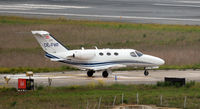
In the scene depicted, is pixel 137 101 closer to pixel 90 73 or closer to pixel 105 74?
pixel 105 74

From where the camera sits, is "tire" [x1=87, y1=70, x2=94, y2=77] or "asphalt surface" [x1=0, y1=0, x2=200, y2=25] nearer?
"tire" [x1=87, y1=70, x2=94, y2=77]

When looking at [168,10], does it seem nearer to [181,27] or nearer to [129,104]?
[181,27]

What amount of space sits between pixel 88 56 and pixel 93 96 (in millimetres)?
10793

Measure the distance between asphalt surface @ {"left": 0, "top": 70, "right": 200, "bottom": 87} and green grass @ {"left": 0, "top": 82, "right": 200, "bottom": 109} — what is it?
3.28 metres

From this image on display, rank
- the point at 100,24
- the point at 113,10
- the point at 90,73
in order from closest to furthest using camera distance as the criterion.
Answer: the point at 90,73, the point at 100,24, the point at 113,10

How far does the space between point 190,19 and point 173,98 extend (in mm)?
64026

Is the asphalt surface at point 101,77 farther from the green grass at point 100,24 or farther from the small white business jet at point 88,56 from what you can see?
the green grass at point 100,24

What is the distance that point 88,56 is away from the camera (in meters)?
56.2

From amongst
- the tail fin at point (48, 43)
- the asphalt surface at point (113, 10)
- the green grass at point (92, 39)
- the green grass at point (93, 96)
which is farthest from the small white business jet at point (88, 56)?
the asphalt surface at point (113, 10)

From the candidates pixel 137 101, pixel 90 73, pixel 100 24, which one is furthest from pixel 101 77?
pixel 100 24

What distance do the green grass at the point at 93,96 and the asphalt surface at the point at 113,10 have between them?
5261cm

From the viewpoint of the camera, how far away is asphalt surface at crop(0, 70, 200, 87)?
5400cm

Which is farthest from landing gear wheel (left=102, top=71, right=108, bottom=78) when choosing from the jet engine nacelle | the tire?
the jet engine nacelle

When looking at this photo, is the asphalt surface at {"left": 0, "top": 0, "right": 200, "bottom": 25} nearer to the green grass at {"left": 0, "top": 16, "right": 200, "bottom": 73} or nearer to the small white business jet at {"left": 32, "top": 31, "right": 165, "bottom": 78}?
the green grass at {"left": 0, "top": 16, "right": 200, "bottom": 73}
